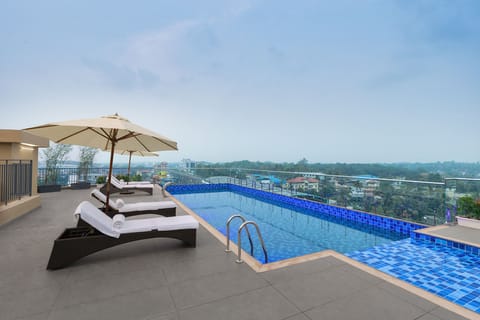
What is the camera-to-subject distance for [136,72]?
11.4 metres

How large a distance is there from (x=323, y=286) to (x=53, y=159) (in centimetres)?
1239

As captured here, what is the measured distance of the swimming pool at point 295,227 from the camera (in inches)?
194

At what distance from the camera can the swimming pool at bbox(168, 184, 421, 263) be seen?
16.1ft

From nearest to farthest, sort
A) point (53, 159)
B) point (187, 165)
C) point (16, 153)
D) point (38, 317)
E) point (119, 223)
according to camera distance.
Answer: point (38, 317)
point (119, 223)
point (16, 153)
point (53, 159)
point (187, 165)

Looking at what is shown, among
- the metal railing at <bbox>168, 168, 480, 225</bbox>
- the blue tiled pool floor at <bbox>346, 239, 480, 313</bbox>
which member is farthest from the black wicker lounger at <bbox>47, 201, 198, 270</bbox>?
the metal railing at <bbox>168, 168, 480, 225</bbox>

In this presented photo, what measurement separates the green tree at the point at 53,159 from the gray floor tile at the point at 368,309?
12308mm

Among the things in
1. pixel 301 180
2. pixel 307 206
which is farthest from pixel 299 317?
pixel 301 180

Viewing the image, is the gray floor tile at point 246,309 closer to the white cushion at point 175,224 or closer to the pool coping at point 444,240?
the white cushion at point 175,224

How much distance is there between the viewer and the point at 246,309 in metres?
1.98

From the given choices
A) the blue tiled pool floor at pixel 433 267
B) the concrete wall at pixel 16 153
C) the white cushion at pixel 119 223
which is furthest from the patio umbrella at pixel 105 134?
the blue tiled pool floor at pixel 433 267

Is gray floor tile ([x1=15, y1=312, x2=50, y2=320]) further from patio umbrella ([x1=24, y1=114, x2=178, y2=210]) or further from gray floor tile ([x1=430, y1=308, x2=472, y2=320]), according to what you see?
gray floor tile ([x1=430, y1=308, x2=472, y2=320])

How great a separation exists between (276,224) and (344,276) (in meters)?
4.09

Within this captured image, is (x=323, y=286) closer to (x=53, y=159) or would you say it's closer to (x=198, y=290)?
(x=198, y=290)

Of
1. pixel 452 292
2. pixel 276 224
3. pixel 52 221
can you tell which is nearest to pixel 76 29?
pixel 52 221
